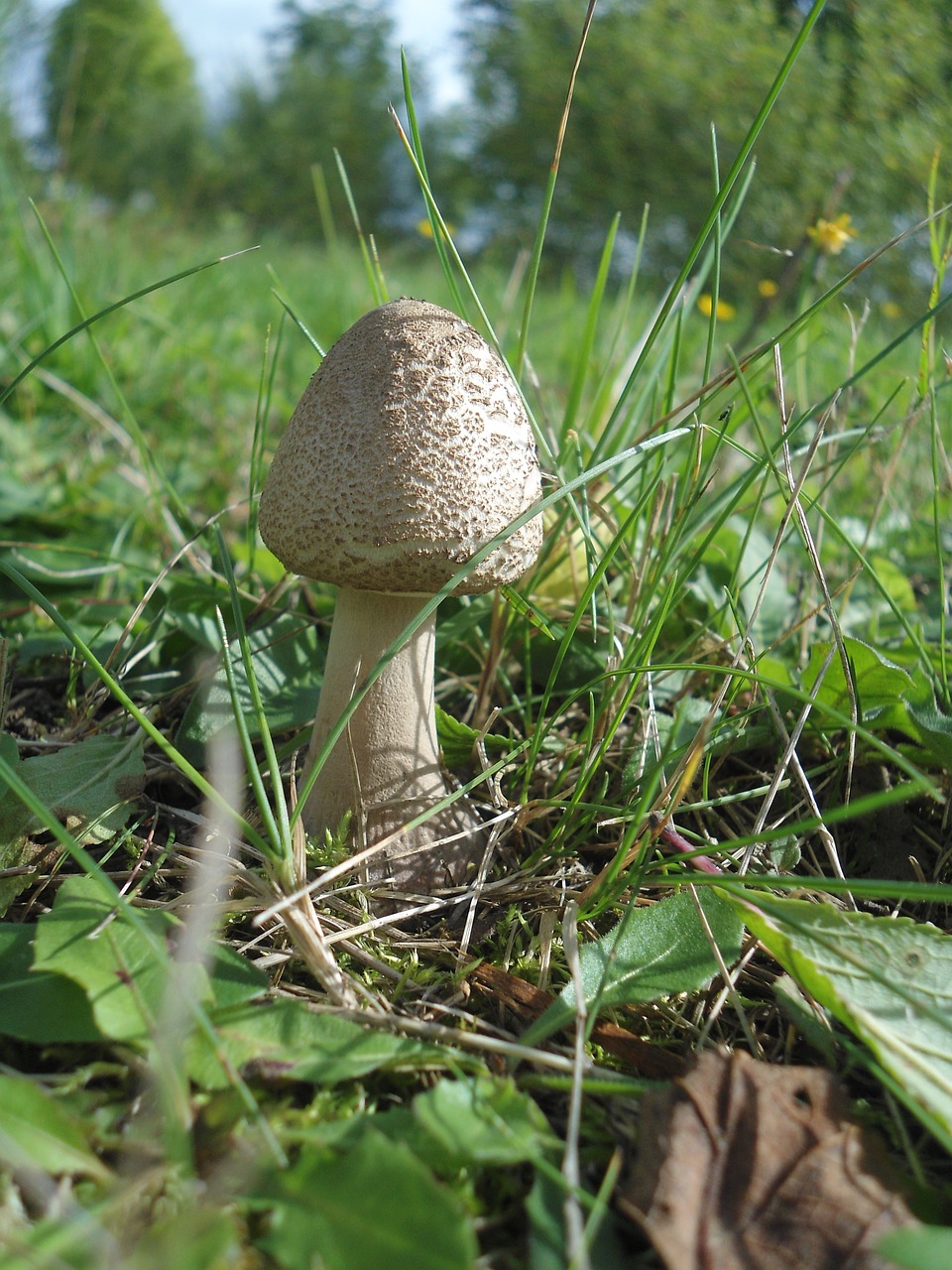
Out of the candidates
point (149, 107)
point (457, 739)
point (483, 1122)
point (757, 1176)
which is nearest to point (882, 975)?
point (757, 1176)

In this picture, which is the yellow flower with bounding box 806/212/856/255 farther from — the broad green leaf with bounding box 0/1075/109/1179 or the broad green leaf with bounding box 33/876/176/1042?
the broad green leaf with bounding box 0/1075/109/1179

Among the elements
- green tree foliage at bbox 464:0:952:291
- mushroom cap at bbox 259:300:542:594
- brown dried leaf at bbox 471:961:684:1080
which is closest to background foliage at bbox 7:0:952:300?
green tree foliage at bbox 464:0:952:291

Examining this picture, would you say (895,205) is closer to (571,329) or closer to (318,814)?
(571,329)

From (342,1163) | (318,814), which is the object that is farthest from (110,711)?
(342,1163)

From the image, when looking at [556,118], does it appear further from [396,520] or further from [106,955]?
[106,955]

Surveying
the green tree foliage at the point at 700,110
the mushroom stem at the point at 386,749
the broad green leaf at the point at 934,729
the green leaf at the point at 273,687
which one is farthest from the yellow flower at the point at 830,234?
the green tree foliage at the point at 700,110
